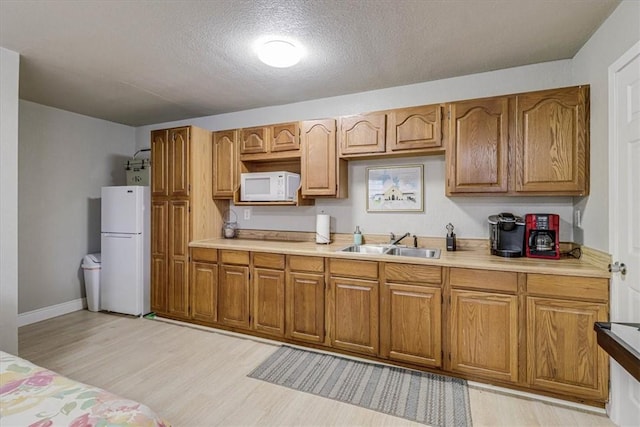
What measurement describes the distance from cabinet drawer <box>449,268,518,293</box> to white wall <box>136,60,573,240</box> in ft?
2.19

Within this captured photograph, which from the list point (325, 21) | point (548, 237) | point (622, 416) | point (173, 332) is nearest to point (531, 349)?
point (622, 416)

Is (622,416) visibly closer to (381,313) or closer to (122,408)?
(381,313)

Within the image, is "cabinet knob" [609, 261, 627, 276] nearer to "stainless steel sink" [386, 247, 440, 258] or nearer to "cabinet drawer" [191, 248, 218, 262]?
"stainless steel sink" [386, 247, 440, 258]


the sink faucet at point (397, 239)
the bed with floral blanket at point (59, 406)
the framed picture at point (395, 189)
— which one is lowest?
the bed with floral blanket at point (59, 406)

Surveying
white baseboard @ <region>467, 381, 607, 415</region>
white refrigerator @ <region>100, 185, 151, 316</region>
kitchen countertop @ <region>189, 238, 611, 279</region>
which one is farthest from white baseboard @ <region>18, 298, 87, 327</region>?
white baseboard @ <region>467, 381, 607, 415</region>

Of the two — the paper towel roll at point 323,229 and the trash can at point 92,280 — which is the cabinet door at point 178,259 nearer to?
the trash can at point 92,280

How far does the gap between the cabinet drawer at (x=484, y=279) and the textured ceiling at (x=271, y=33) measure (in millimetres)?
1653

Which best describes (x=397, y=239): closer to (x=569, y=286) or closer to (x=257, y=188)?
(x=569, y=286)

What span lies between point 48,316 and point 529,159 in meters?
5.20

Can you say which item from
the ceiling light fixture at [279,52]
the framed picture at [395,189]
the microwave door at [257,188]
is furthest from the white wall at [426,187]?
the ceiling light fixture at [279,52]

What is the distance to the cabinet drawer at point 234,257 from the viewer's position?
10.2 ft

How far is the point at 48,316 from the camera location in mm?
3678

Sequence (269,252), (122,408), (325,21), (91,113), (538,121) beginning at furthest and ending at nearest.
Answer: (91,113) < (269,252) < (538,121) < (325,21) < (122,408)

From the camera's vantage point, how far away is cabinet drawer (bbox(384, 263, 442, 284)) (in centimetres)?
237
